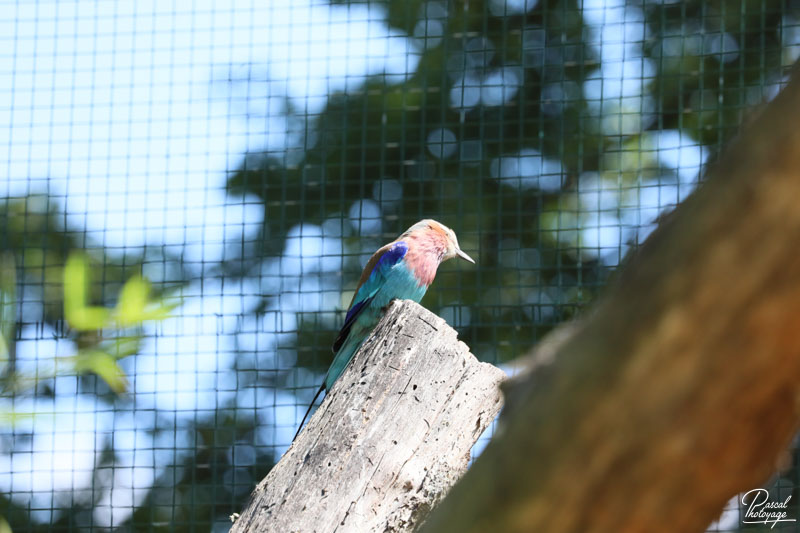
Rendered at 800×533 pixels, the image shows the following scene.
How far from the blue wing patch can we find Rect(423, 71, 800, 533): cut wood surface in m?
2.14

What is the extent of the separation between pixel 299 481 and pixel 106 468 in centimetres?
248

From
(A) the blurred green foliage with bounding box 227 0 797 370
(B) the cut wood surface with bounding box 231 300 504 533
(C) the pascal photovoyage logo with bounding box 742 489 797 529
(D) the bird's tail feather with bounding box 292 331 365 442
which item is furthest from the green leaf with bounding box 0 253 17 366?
(A) the blurred green foliage with bounding box 227 0 797 370

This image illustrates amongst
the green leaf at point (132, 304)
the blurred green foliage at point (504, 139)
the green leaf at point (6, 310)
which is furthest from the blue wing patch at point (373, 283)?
the green leaf at point (6, 310)

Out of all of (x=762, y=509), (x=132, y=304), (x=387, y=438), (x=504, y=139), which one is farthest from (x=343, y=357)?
(x=132, y=304)

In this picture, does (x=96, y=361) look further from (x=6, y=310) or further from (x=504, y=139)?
(x=504, y=139)

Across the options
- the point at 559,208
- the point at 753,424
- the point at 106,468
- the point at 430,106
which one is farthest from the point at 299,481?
the point at 430,106

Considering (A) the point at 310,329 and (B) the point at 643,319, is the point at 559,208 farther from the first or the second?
(B) the point at 643,319

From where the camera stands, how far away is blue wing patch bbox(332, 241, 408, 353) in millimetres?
2723

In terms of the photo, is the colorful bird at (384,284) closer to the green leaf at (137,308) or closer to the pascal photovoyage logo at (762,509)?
the pascal photovoyage logo at (762,509)

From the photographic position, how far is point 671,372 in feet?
1.85

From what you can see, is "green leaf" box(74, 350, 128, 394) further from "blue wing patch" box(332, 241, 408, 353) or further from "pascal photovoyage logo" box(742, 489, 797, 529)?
"pascal photovoyage logo" box(742, 489, 797, 529)

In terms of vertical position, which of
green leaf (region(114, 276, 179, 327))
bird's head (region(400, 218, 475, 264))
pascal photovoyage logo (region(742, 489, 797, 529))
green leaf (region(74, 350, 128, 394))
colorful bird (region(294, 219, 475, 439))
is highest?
green leaf (region(114, 276, 179, 327))

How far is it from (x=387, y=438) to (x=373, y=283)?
128cm

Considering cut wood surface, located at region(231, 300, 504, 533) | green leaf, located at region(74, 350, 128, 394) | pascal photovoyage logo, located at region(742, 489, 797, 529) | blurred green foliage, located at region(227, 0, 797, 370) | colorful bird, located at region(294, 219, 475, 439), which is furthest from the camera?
blurred green foliage, located at region(227, 0, 797, 370)
